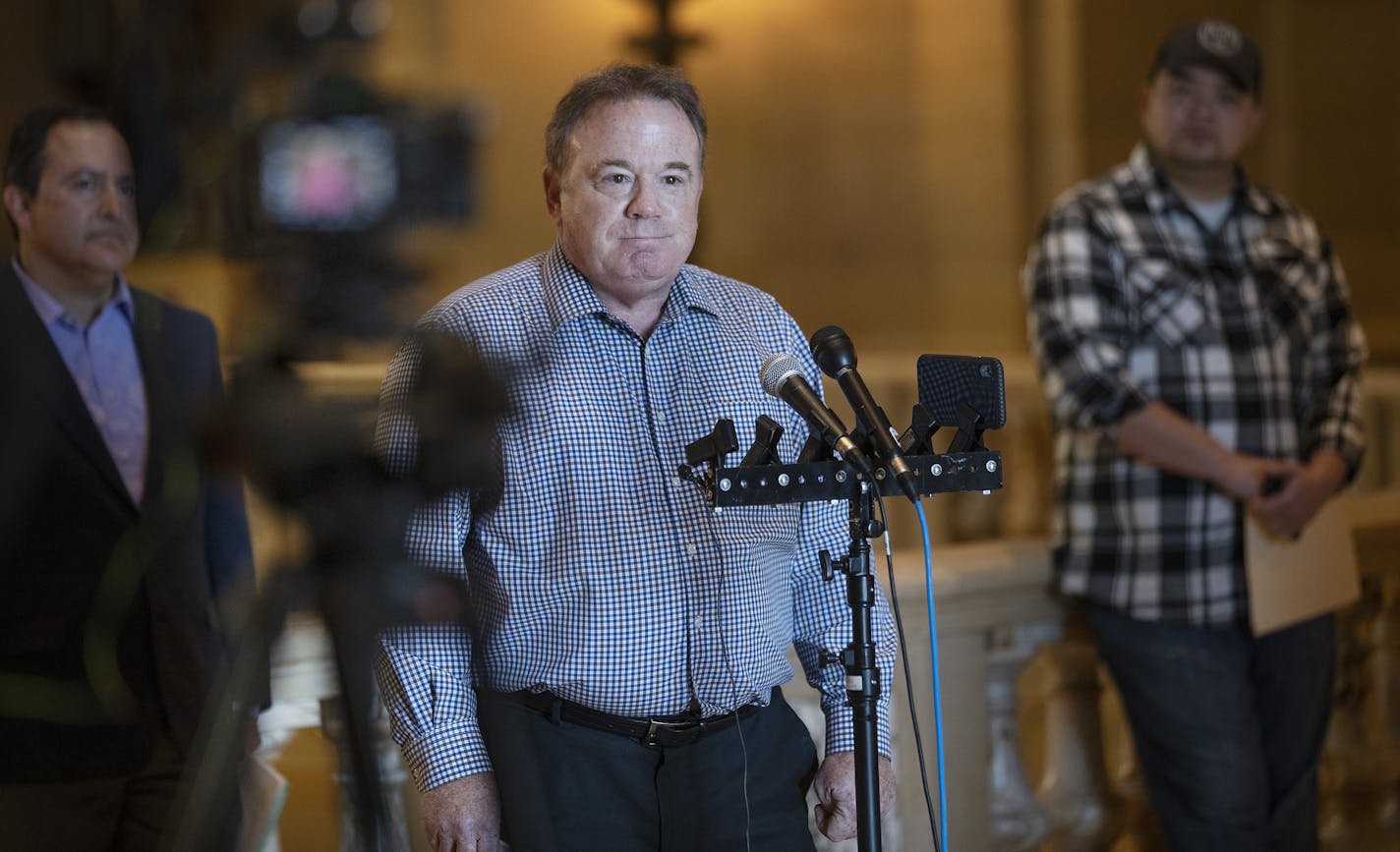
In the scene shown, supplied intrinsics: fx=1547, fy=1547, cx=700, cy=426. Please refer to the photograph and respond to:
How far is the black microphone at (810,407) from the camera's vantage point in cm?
144

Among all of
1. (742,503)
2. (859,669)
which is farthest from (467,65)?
(859,669)

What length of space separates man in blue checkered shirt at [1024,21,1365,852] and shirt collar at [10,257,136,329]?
2.31m

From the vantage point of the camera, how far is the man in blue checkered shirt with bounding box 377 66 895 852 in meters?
1.65

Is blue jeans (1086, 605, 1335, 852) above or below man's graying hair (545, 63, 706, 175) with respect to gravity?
below

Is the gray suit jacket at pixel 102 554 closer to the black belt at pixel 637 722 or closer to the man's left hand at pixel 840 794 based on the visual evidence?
the black belt at pixel 637 722

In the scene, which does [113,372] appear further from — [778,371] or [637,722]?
[637,722]

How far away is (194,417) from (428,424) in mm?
77

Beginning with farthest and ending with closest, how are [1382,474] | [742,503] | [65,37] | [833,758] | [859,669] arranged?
[1382,474] < [833,758] < [859,669] < [742,503] < [65,37]

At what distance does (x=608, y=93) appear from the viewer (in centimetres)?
170

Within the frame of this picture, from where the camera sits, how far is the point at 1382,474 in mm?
4777

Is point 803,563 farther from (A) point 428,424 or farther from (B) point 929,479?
(A) point 428,424

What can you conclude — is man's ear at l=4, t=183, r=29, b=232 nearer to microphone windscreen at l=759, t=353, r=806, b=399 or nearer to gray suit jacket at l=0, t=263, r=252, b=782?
gray suit jacket at l=0, t=263, r=252, b=782

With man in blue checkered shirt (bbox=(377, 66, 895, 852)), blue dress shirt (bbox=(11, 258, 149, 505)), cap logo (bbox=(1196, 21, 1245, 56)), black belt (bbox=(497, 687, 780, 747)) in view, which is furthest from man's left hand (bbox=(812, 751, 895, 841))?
cap logo (bbox=(1196, 21, 1245, 56))

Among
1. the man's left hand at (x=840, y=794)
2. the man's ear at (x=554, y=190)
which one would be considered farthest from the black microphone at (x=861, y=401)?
the man's left hand at (x=840, y=794)
